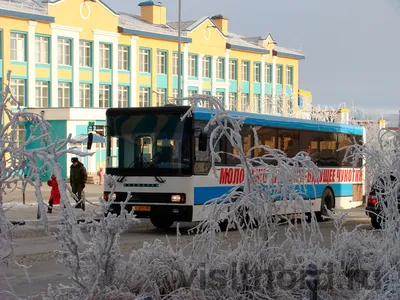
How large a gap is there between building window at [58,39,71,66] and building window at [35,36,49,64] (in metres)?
1.13

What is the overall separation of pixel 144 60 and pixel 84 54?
6.84 m

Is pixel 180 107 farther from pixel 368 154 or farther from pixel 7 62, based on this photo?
pixel 7 62

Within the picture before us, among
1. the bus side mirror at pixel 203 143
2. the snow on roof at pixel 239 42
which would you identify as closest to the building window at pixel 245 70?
the snow on roof at pixel 239 42

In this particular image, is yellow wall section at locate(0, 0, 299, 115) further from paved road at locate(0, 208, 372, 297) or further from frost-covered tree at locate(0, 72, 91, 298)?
frost-covered tree at locate(0, 72, 91, 298)

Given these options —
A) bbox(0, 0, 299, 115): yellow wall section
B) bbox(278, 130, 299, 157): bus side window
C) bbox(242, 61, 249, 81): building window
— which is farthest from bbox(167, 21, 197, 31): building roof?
bbox(278, 130, 299, 157): bus side window

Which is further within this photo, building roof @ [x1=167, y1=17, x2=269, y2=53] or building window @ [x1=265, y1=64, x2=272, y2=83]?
building window @ [x1=265, y1=64, x2=272, y2=83]

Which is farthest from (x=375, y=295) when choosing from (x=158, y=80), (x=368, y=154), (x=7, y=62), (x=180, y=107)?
(x=158, y=80)

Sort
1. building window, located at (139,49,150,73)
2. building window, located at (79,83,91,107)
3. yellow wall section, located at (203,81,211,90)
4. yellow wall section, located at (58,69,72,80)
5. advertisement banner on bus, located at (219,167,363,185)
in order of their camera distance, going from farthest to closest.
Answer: yellow wall section, located at (203,81,211,90), building window, located at (139,49,150,73), building window, located at (79,83,91,107), yellow wall section, located at (58,69,72,80), advertisement banner on bus, located at (219,167,363,185)

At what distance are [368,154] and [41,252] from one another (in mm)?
7484

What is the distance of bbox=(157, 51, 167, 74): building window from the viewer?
64.7m

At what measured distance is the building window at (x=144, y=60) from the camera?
207ft

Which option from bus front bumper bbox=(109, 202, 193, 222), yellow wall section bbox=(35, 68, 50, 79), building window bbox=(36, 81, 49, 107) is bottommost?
bus front bumper bbox=(109, 202, 193, 222)

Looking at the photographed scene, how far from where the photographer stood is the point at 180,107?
18.8m

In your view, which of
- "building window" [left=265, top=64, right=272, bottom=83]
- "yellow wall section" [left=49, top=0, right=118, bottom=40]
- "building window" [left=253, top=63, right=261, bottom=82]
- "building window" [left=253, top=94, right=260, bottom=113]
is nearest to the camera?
"yellow wall section" [left=49, top=0, right=118, bottom=40]
